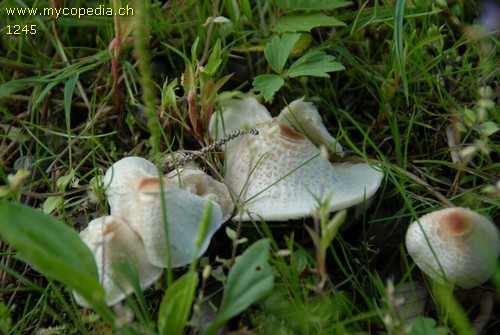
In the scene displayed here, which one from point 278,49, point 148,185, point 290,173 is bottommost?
point 290,173

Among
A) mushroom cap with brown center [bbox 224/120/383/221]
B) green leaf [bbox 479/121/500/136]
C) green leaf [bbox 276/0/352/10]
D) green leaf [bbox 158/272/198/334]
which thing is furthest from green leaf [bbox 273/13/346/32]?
green leaf [bbox 158/272/198/334]

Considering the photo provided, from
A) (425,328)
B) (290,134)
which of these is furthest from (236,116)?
(425,328)

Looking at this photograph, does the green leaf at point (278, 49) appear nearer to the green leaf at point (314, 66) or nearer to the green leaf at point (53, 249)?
the green leaf at point (314, 66)

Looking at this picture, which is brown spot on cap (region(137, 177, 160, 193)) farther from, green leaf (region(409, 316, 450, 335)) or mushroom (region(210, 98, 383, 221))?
green leaf (region(409, 316, 450, 335))

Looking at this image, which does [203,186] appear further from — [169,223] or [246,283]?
[246,283]

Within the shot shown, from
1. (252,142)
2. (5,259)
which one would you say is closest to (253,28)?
(252,142)

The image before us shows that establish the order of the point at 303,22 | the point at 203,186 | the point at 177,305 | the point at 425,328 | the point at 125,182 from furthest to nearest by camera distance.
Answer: the point at 303,22
the point at 203,186
the point at 125,182
the point at 425,328
the point at 177,305

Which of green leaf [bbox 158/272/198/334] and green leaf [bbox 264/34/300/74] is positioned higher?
green leaf [bbox 264/34/300/74]
